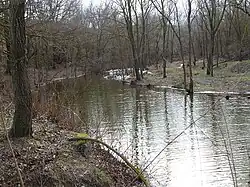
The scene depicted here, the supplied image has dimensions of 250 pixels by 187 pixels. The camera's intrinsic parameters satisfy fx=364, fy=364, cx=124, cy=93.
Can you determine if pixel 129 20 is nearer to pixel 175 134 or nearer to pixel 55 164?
pixel 175 134

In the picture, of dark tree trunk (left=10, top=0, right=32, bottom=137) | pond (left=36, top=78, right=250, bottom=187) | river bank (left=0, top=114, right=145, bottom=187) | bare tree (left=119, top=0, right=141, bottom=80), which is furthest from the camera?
bare tree (left=119, top=0, right=141, bottom=80)

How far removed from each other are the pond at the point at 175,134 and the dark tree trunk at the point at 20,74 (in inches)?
88.6

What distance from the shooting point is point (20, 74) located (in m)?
7.32

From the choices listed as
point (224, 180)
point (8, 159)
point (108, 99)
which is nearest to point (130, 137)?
point (224, 180)

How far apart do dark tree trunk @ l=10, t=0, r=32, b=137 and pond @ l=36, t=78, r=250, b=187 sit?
2.25m

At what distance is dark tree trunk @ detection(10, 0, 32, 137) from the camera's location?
707 centimetres

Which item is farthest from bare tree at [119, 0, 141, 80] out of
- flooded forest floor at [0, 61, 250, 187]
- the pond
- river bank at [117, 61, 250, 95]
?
flooded forest floor at [0, 61, 250, 187]

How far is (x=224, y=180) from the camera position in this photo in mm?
8602

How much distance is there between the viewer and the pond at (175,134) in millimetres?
8852

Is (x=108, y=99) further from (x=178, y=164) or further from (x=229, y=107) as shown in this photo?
(x=178, y=164)

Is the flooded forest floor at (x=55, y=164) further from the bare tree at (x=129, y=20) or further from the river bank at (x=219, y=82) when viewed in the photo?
the bare tree at (x=129, y=20)

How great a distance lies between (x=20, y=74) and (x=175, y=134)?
7.67 metres

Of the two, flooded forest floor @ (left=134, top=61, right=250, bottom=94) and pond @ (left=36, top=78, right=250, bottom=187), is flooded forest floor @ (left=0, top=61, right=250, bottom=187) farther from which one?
flooded forest floor @ (left=134, top=61, right=250, bottom=94)

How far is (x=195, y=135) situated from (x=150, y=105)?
8.47 metres
